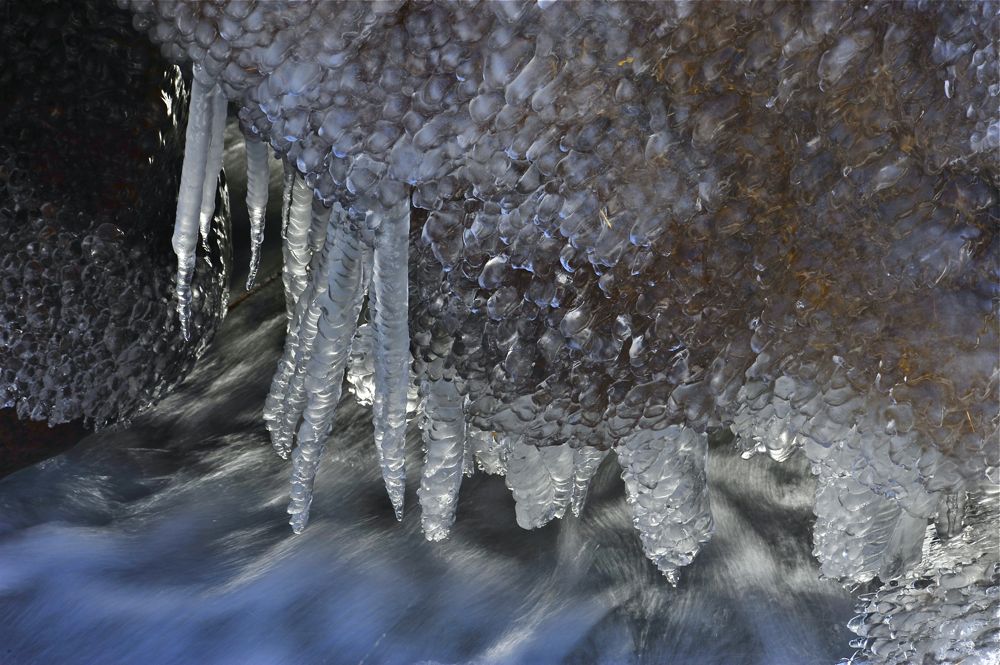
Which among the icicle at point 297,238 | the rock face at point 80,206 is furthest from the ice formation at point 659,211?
the rock face at point 80,206

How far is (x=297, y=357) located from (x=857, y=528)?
389mm

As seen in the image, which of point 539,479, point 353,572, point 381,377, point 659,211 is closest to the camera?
point 659,211

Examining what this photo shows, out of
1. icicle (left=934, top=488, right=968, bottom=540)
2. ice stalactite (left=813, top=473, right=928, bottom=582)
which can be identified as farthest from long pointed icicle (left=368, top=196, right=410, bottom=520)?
icicle (left=934, top=488, right=968, bottom=540)

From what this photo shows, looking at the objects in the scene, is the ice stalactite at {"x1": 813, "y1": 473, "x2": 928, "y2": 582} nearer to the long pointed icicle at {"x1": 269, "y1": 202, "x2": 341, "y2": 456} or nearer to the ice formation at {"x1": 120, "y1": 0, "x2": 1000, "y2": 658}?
the ice formation at {"x1": 120, "y1": 0, "x2": 1000, "y2": 658}

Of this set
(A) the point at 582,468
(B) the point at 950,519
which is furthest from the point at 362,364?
(B) the point at 950,519

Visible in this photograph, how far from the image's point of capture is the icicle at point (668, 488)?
64 centimetres

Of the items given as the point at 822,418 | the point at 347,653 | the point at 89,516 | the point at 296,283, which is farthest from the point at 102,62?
the point at 822,418

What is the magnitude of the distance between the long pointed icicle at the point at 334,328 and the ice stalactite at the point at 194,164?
0.28 ft

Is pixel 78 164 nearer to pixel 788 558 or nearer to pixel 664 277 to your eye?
pixel 664 277

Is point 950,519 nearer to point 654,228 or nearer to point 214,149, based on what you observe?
point 654,228

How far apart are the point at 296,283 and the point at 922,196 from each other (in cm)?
46

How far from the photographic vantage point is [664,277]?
551 millimetres

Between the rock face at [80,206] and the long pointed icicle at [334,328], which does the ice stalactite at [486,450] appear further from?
the rock face at [80,206]

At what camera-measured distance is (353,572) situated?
0.85 metres
